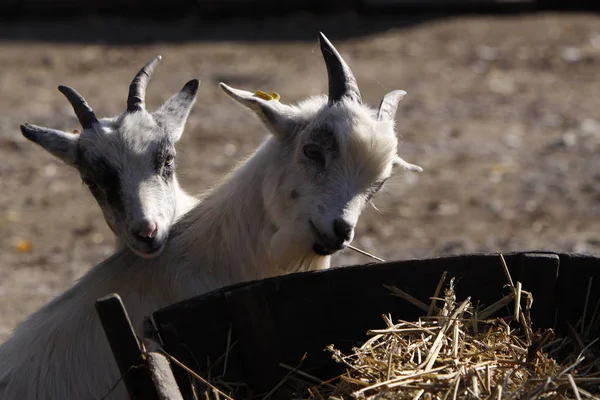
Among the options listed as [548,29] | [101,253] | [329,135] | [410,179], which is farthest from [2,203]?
[548,29]

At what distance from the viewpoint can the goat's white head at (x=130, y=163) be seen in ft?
15.6

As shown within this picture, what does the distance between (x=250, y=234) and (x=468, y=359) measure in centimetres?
144

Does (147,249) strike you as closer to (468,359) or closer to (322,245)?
(322,245)

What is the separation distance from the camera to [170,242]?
16.3 ft

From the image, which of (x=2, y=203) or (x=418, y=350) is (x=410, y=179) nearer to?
(x=2, y=203)

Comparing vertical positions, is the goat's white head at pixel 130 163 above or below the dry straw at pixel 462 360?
above

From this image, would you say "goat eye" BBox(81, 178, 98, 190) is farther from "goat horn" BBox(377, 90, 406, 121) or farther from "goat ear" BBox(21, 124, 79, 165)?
"goat horn" BBox(377, 90, 406, 121)

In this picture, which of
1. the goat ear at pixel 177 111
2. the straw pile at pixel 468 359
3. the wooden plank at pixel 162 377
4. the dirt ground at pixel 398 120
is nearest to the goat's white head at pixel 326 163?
the straw pile at pixel 468 359

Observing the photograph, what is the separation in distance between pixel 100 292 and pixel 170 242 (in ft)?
1.49

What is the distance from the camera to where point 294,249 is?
462 cm

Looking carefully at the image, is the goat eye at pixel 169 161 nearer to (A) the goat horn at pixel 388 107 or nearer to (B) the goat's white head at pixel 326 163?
(B) the goat's white head at pixel 326 163

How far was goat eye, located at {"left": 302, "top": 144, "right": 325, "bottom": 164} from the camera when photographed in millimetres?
4621

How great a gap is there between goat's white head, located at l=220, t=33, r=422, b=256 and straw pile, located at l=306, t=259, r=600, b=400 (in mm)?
536

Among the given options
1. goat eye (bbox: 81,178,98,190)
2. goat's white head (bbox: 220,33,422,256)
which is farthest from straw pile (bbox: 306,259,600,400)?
goat eye (bbox: 81,178,98,190)
